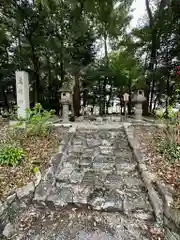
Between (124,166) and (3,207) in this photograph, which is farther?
(124,166)

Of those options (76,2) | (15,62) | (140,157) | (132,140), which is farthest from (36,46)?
(140,157)

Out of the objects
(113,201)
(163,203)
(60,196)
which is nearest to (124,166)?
(113,201)

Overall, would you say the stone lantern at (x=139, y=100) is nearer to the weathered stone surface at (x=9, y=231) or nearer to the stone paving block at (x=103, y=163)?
the stone paving block at (x=103, y=163)

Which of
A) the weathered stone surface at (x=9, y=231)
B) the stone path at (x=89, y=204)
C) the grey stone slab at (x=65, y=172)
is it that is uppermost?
the grey stone slab at (x=65, y=172)

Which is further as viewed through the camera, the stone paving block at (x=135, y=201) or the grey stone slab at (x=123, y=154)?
the grey stone slab at (x=123, y=154)

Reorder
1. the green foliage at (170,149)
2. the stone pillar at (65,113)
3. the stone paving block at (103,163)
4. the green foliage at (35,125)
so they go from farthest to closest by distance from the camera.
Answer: the stone pillar at (65,113) < the green foliage at (35,125) < the stone paving block at (103,163) < the green foliage at (170,149)

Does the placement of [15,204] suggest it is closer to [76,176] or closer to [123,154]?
[76,176]

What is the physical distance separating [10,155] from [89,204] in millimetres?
1406

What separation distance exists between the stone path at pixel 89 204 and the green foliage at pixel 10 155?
52 centimetres

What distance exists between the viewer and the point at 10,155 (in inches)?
91.8

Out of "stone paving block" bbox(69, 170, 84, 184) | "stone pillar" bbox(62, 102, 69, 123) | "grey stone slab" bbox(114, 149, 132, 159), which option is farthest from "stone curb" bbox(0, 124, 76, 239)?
"stone pillar" bbox(62, 102, 69, 123)

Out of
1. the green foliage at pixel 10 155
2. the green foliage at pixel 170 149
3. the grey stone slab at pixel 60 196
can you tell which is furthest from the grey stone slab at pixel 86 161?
the green foliage at pixel 170 149

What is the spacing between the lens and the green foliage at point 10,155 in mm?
2268

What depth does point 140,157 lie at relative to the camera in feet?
8.59
